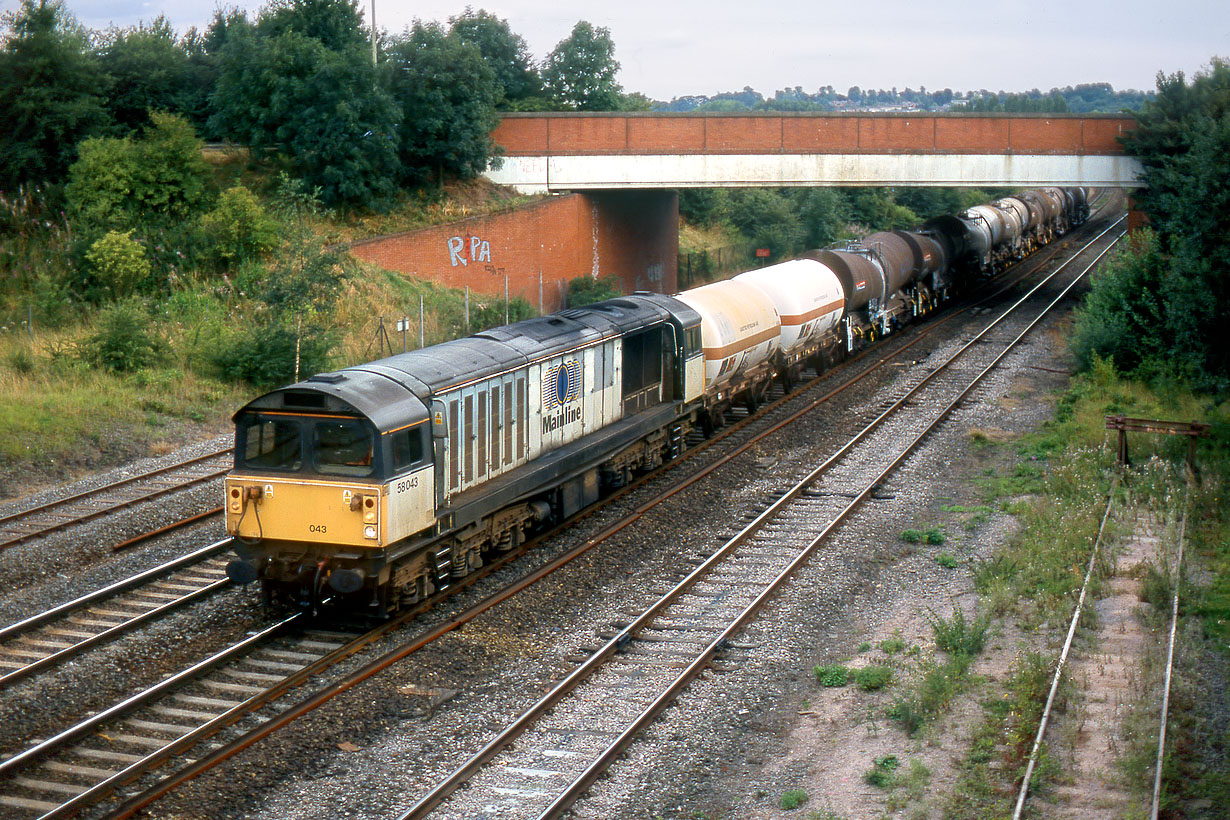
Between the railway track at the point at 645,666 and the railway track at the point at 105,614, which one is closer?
the railway track at the point at 645,666

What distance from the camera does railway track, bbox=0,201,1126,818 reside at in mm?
9703

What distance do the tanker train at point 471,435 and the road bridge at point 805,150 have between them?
17238 millimetres

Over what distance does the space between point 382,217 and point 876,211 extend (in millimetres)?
36103

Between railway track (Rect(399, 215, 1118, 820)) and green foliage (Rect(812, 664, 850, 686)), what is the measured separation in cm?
120

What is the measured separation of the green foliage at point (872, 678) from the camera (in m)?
12.2

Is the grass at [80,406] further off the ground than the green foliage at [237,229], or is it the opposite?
the green foliage at [237,229]

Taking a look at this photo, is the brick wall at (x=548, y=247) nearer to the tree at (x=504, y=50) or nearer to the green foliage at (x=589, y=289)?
the green foliage at (x=589, y=289)

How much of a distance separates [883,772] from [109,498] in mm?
13913

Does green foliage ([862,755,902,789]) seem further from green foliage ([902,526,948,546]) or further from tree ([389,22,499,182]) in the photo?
tree ([389,22,499,182])

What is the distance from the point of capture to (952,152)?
4338 centimetres

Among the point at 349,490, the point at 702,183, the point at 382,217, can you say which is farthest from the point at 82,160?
the point at 349,490

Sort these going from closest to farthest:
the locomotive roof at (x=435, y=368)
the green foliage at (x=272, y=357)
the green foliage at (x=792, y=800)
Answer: the green foliage at (x=792, y=800) → the locomotive roof at (x=435, y=368) → the green foliage at (x=272, y=357)

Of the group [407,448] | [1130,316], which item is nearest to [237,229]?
[407,448]

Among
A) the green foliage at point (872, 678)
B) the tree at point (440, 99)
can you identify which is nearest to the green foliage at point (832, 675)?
the green foliage at point (872, 678)
